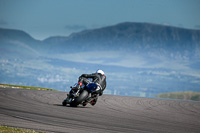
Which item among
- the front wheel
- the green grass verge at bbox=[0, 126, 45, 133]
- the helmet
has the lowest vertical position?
the green grass verge at bbox=[0, 126, 45, 133]

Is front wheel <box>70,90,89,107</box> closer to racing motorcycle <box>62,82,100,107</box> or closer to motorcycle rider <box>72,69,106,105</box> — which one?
racing motorcycle <box>62,82,100,107</box>

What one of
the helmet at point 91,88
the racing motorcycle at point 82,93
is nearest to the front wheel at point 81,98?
the racing motorcycle at point 82,93

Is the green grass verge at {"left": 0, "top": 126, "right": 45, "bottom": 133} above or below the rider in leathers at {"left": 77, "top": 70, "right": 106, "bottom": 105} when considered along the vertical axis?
below

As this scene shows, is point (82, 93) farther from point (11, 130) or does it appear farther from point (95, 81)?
point (11, 130)

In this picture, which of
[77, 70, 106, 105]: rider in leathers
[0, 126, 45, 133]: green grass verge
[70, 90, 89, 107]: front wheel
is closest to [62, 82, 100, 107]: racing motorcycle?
[70, 90, 89, 107]: front wheel

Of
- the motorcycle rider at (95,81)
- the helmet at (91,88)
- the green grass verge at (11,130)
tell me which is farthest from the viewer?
the motorcycle rider at (95,81)

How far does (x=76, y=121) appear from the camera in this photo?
539 inches

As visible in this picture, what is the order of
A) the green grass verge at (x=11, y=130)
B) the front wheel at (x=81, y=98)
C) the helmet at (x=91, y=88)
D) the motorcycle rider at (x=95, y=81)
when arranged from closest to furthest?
the green grass verge at (x=11, y=130)
the front wheel at (x=81, y=98)
the helmet at (x=91, y=88)
the motorcycle rider at (x=95, y=81)

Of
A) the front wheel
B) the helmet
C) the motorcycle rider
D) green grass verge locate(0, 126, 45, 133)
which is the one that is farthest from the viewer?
the motorcycle rider

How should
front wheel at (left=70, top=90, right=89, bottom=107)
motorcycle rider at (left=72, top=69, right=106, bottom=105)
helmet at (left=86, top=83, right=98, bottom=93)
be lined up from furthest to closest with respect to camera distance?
motorcycle rider at (left=72, top=69, right=106, bottom=105) → helmet at (left=86, top=83, right=98, bottom=93) → front wheel at (left=70, top=90, right=89, bottom=107)

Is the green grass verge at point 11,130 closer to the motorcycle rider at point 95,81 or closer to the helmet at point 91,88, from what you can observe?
the motorcycle rider at point 95,81

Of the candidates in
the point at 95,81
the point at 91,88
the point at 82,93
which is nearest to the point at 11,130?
the point at 82,93

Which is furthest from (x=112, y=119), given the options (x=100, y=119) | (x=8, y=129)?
(x=8, y=129)

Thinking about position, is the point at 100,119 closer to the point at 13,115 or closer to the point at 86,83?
the point at 13,115
